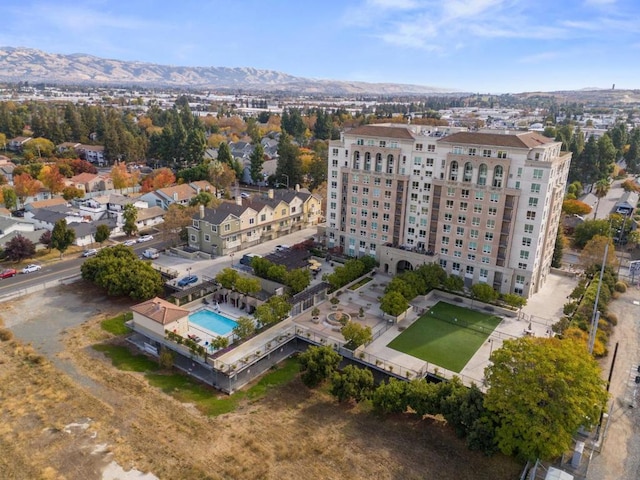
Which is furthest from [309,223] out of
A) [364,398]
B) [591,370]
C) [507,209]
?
[591,370]

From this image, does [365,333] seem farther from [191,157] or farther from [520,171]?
[191,157]

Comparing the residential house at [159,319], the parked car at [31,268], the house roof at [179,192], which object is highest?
the house roof at [179,192]

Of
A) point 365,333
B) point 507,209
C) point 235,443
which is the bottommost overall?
point 235,443

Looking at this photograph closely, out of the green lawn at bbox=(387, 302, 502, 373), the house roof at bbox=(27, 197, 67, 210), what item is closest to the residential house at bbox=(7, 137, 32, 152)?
the house roof at bbox=(27, 197, 67, 210)

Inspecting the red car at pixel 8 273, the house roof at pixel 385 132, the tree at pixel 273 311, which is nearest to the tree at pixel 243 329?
the tree at pixel 273 311

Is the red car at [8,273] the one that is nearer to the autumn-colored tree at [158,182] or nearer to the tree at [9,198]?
the tree at [9,198]

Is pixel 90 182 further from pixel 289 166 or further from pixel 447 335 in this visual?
pixel 447 335
